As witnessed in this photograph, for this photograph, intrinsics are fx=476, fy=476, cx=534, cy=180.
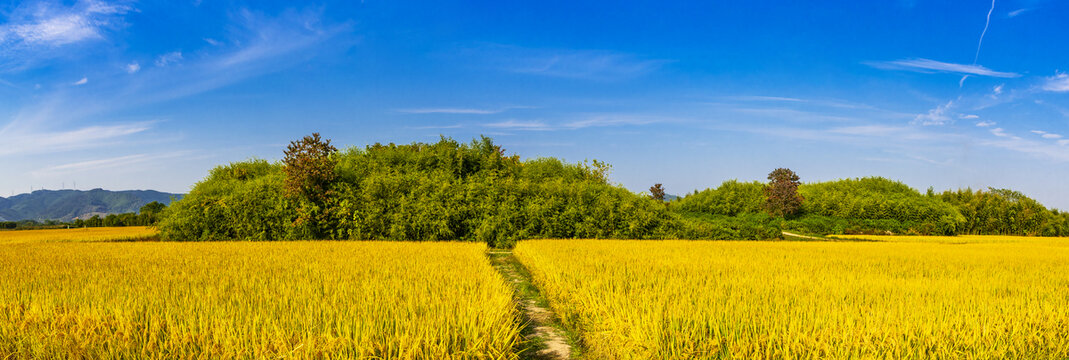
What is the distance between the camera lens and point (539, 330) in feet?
19.7

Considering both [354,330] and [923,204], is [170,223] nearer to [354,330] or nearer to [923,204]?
[354,330]

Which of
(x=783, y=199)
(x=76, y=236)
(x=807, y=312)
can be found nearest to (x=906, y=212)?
(x=783, y=199)

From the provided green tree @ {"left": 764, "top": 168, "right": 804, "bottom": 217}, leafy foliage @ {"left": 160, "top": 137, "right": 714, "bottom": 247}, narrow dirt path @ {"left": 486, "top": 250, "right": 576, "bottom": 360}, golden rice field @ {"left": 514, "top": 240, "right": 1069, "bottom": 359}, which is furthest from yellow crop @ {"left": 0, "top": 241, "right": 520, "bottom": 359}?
green tree @ {"left": 764, "top": 168, "right": 804, "bottom": 217}

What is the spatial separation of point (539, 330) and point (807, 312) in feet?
9.93

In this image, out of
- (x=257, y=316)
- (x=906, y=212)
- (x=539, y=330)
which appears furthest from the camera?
(x=906, y=212)

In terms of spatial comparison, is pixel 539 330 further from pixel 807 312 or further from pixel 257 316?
pixel 257 316

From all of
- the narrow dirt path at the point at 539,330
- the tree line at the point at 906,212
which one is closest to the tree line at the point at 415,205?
the narrow dirt path at the point at 539,330

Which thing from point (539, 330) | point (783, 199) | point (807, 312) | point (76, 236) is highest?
point (783, 199)

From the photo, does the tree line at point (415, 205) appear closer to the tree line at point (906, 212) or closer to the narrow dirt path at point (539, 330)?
the narrow dirt path at point (539, 330)

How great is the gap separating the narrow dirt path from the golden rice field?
19cm

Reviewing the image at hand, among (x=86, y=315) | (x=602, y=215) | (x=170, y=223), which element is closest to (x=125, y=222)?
(x=170, y=223)

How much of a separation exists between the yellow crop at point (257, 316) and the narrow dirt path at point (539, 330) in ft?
1.16

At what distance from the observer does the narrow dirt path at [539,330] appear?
504cm

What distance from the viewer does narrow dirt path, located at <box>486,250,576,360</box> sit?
5035mm
